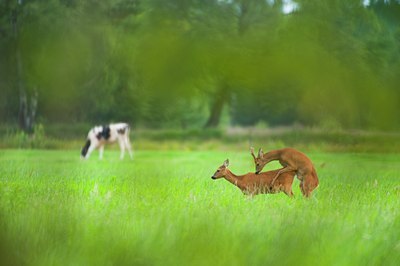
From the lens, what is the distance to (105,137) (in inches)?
51.0

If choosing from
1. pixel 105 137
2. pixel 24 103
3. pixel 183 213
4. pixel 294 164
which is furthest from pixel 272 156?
pixel 24 103

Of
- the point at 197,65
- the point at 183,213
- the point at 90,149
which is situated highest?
the point at 197,65

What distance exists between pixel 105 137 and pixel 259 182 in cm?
29

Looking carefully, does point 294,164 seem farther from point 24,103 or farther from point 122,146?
point 24,103

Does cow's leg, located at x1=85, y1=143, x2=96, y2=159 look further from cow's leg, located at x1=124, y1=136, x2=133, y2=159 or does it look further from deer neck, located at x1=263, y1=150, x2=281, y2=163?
deer neck, located at x1=263, y1=150, x2=281, y2=163

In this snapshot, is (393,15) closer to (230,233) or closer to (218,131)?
(218,131)

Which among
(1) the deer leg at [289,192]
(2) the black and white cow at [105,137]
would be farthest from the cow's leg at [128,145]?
(1) the deer leg at [289,192]

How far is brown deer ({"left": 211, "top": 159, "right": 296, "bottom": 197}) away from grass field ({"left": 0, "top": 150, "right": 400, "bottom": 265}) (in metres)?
0.01

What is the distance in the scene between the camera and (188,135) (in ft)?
4.44

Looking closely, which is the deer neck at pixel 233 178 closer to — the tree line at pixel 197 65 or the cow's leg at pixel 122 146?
the tree line at pixel 197 65

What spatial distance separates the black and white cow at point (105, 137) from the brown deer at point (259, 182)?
0.17 m

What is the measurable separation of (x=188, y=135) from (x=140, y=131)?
3.4 inches

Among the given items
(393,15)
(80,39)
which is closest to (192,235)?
(80,39)

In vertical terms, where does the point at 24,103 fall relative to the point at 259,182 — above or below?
above
